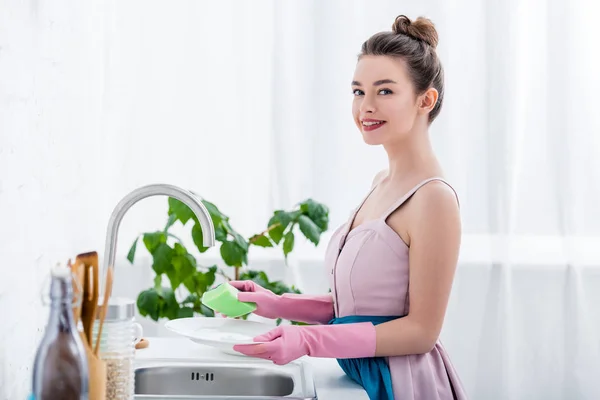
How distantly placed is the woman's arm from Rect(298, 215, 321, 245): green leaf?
82 cm

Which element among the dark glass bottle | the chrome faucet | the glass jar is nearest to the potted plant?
the chrome faucet

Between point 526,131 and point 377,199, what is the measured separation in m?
1.44

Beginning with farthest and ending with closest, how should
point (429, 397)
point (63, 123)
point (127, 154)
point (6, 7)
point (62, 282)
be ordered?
point (127, 154) < point (63, 123) < point (429, 397) < point (6, 7) < point (62, 282)

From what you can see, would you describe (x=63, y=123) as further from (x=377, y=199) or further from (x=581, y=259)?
(x=581, y=259)

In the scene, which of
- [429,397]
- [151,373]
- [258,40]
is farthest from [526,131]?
[151,373]

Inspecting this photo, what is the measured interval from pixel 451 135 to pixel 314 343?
1665 millimetres

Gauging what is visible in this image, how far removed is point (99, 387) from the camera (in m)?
0.94

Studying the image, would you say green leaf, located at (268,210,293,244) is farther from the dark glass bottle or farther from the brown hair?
the dark glass bottle

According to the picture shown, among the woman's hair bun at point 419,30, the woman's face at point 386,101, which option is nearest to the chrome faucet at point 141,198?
the woman's face at point 386,101

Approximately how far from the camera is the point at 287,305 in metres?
1.67

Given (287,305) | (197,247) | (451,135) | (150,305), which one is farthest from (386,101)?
(451,135)

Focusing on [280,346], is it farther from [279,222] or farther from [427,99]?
[279,222]

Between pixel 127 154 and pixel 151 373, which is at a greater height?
pixel 127 154

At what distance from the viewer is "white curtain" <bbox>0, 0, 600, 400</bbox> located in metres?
2.83
